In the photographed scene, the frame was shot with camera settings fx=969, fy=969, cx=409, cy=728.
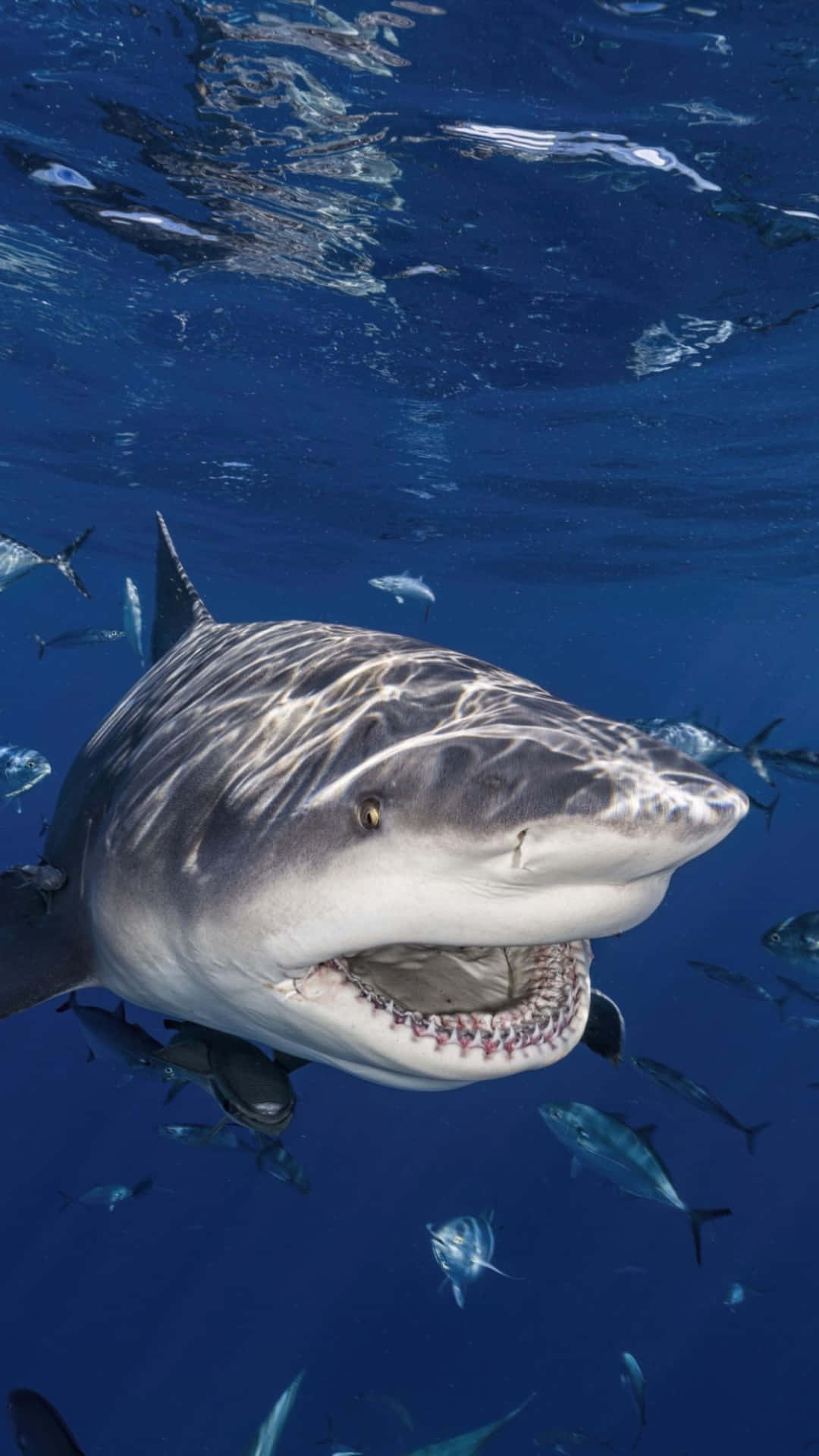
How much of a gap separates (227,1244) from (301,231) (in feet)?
61.8

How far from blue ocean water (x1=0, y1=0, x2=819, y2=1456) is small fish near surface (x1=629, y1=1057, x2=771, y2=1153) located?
17.0 ft

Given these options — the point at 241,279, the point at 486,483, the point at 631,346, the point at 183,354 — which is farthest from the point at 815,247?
the point at 486,483

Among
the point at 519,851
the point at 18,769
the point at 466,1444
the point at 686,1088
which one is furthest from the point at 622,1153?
the point at 18,769

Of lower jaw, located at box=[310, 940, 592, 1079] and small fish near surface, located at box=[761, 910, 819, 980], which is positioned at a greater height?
lower jaw, located at box=[310, 940, 592, 1079]

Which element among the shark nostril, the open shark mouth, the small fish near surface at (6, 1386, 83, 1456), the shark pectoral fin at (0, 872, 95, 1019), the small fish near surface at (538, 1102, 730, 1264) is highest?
the shark nostril

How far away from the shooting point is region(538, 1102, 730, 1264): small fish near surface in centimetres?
581

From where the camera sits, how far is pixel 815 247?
10594 mm

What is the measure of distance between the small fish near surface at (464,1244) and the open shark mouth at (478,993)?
14.7ft

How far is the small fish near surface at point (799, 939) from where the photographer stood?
7039 millimetres

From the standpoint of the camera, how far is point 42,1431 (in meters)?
3.58

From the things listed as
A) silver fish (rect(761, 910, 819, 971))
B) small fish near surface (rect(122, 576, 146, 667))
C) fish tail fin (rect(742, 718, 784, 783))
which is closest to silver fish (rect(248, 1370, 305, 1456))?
silver fish (rect(761, 910, 819, 971))

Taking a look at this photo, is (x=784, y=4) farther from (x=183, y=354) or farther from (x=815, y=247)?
(x=183, y=354)

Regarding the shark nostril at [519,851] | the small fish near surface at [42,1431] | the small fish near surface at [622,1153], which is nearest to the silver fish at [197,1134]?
the small fish near surface at [622,1153]

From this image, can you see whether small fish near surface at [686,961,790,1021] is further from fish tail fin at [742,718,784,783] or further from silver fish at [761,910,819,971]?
fish tail fin at [742,718,784,783]
